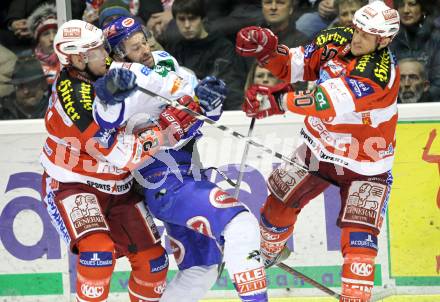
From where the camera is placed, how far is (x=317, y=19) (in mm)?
6297

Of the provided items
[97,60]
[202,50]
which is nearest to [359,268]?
[97,60]

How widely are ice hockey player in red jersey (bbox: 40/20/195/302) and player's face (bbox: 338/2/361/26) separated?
1681mm

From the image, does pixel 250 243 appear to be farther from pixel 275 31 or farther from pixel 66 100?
pixel 275 31

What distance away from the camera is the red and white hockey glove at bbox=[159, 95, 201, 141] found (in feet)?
16.0

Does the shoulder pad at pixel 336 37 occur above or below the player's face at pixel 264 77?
above

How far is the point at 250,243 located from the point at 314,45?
46.3 inches

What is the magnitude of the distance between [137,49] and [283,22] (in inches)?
59.0

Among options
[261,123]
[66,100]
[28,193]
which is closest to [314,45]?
[261,123]

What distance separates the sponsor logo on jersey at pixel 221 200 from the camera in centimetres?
482

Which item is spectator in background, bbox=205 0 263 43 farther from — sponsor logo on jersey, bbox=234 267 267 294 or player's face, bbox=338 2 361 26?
sponsor logo on jersey, bbox=234 267 267 294

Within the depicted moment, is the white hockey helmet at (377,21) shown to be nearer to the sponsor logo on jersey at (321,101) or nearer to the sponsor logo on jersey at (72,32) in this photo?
the sponsor logo on jersey at (321,101)

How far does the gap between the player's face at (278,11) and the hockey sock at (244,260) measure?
190 centimetres

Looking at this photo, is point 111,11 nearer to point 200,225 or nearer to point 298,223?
point 298,223

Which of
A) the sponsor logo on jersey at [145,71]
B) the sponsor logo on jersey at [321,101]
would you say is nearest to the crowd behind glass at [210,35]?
the sponsor logo on jersey at [145,71]
